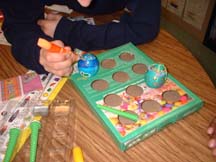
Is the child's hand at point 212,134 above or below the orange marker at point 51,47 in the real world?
below

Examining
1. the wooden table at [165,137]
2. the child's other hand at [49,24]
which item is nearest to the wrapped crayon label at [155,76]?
the wooden table at [165,137]

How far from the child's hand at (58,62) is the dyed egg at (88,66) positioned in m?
0.03

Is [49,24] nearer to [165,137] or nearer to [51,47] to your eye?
[51,47]

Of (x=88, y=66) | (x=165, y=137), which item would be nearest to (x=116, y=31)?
(x=88, y=66)

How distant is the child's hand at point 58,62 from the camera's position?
0.65 meters

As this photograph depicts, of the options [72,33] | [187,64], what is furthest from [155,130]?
[72,33]

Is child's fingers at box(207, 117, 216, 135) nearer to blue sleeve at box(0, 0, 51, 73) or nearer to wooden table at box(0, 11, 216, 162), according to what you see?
wooden table at box(0, 11, 216, 162)

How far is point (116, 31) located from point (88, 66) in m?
0.22

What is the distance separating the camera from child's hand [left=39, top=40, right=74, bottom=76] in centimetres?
65

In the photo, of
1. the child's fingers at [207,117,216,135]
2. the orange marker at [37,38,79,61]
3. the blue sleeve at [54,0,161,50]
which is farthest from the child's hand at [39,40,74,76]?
the child's fingers at [207,117,216,135]

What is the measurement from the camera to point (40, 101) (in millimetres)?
648

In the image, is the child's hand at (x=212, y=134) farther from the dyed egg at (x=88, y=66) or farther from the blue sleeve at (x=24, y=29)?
the blue sleeve at (x=24, y=29)

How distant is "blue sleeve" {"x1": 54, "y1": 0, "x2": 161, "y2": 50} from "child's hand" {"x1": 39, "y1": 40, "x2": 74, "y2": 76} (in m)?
0.15

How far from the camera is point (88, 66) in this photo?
2.11 ft
